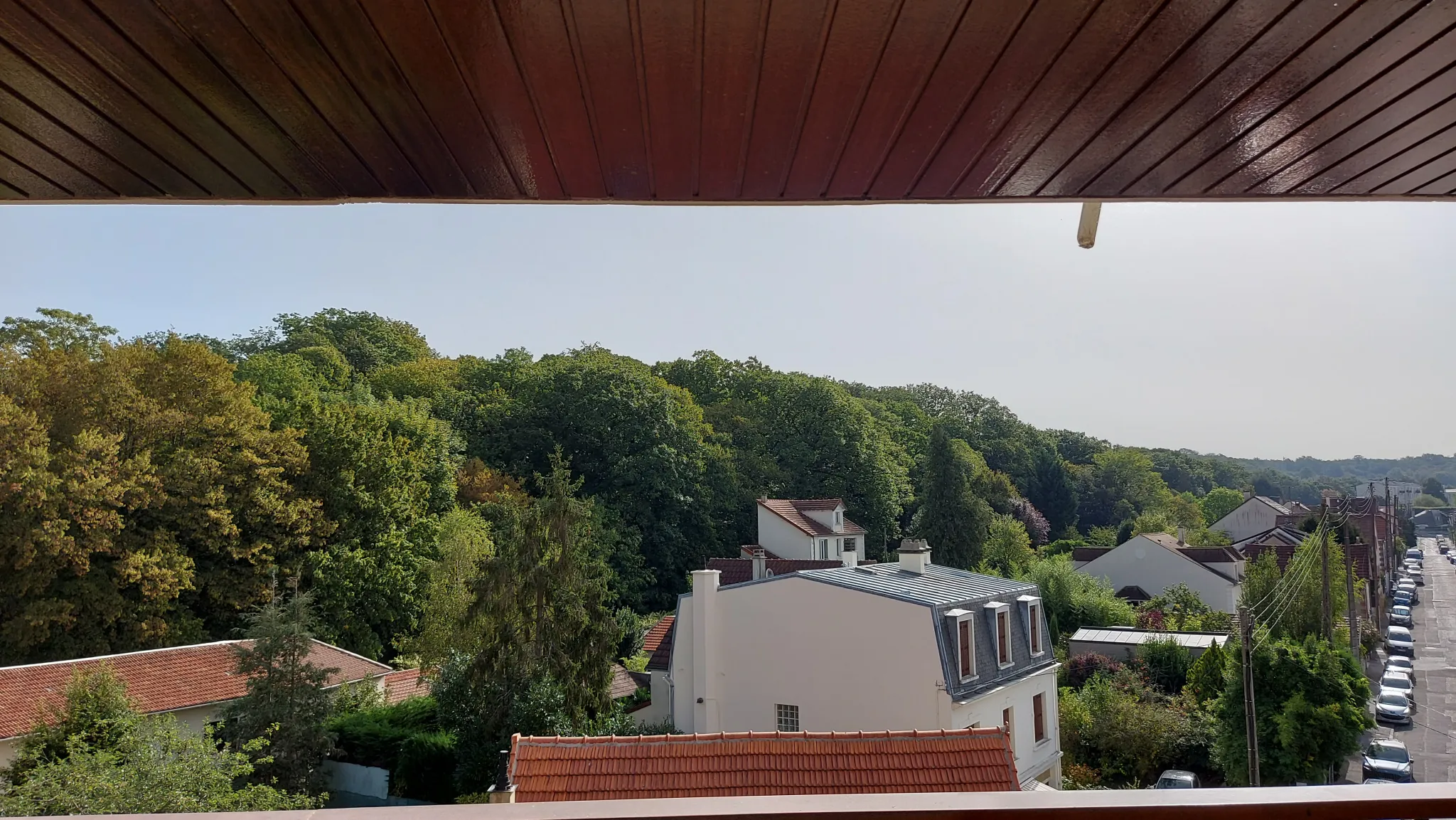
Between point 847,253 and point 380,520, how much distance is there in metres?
21.3

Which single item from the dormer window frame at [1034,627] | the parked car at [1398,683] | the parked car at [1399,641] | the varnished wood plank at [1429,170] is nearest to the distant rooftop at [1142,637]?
the parked car at [1398,683]

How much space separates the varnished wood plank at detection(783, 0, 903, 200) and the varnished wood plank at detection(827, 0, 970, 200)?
15 millimetres

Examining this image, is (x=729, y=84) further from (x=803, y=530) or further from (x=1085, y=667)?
(x=803, y=530)

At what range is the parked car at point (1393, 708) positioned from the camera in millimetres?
17922

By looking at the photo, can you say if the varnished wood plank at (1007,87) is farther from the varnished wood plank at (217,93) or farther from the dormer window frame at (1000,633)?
the dormer window frame at (1000,633)

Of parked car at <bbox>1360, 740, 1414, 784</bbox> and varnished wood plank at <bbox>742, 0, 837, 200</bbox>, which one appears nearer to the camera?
varnished wood plank at <bbox>742, 0, 837, 200</bbox>

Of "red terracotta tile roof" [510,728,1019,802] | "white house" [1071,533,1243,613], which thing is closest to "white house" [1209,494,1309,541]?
"white house" [1071,533,1243,613]

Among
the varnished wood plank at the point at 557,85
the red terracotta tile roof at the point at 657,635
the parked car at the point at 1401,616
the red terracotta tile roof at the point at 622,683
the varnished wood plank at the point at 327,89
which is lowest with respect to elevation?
the parked car at the point at 1401,616

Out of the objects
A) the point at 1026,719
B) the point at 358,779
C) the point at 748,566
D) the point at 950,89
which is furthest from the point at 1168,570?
the point at 950,89

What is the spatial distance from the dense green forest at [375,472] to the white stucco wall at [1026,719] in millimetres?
6329

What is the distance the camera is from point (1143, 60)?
1412mm

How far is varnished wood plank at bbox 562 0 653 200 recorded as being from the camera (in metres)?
1.27

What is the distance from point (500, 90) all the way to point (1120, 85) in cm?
106

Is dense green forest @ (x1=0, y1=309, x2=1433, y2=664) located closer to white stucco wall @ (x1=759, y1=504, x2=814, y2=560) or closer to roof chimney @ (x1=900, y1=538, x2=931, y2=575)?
white stucco wall @ (x1=759, y1=504, x2=814, y2=560)
